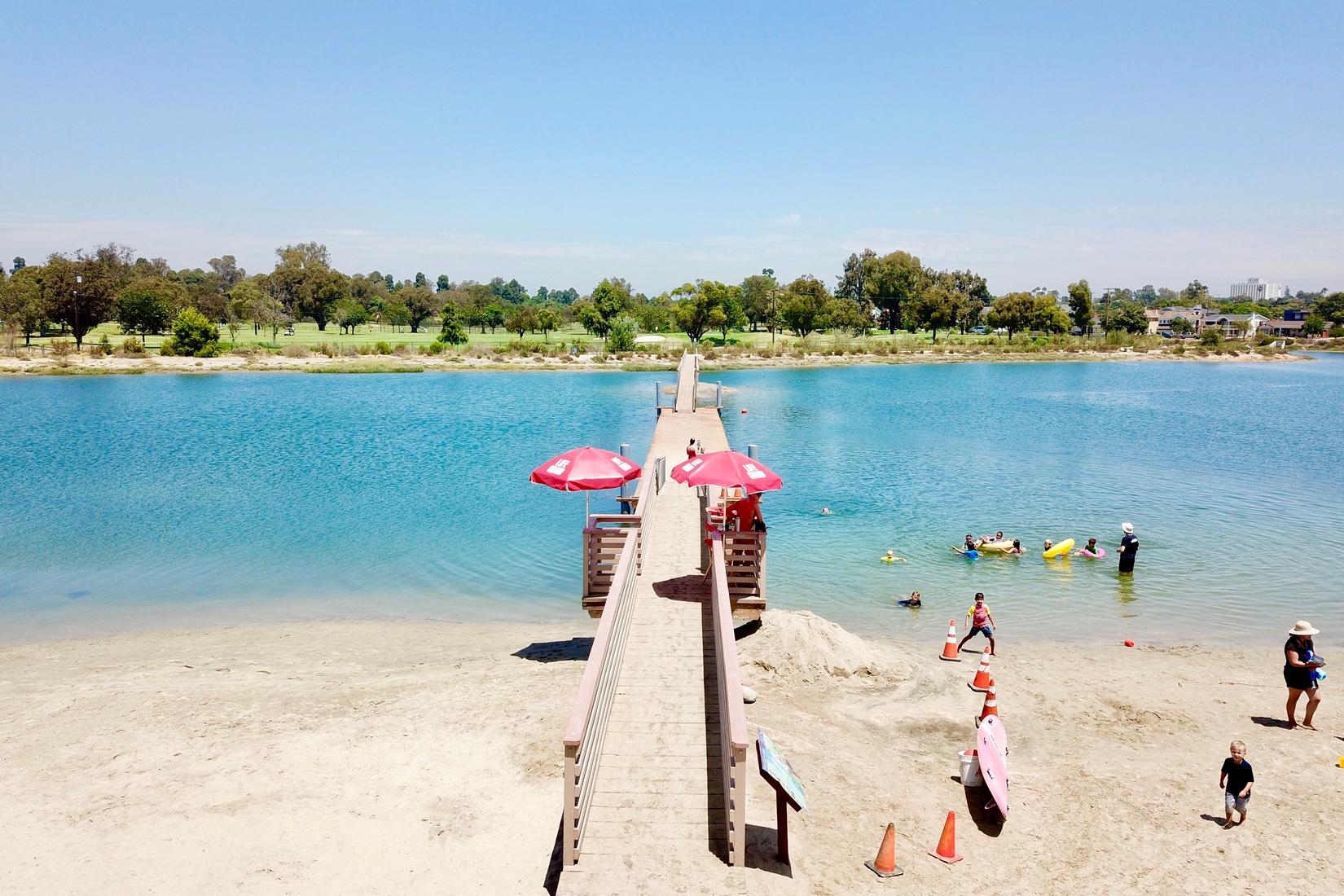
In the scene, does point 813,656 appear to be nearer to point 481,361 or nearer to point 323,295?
point 481,361

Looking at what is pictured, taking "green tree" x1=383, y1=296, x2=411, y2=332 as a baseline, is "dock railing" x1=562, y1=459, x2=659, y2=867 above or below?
below

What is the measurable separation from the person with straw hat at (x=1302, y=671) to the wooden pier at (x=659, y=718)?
309 inches

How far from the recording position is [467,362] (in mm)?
86438

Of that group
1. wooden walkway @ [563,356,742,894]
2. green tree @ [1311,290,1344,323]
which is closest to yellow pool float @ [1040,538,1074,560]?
wooden walkway @ [563,356,742,894]

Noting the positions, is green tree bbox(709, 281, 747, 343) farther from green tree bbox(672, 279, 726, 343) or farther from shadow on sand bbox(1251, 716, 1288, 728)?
shadow on sand bbox(1251, 716, 1288, 728)

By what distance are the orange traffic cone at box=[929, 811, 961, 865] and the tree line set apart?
84219 mm

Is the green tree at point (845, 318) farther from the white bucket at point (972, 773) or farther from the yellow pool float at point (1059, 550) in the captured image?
the white bucket at point (972, 773)

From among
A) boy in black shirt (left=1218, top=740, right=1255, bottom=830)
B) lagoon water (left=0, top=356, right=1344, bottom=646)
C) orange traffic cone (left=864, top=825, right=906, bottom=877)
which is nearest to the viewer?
orange traffic cone (left=864, top=825, right=906, bottom=877)

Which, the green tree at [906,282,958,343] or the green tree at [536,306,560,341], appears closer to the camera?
the green tree at [536,306,560,341]

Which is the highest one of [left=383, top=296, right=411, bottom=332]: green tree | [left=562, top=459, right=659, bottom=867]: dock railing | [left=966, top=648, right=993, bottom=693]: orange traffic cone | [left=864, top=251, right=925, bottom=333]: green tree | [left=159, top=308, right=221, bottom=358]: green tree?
[left=864, top=251, right=925, bottom=333]: green tree

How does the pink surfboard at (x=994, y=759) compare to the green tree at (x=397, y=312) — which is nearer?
the pink surfboard at (x=994, y=759)

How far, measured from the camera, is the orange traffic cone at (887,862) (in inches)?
329

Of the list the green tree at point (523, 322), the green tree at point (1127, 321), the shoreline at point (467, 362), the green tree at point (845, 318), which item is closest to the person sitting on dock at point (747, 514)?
the shoreline at point (467, 362)

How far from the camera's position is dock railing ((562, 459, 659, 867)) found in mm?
7387
